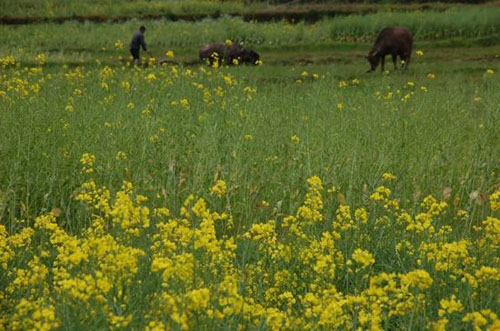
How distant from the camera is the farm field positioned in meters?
3.27

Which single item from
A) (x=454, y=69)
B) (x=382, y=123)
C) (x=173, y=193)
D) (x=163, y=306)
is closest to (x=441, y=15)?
(x=454, y=69)

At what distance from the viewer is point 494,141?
7.80m

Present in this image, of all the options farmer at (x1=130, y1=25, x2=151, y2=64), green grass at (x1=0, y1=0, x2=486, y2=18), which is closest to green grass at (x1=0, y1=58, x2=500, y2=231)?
farmer at (x1=130, y1=25, x2=151, y2=64)

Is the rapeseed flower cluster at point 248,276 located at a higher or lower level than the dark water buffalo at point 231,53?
higher

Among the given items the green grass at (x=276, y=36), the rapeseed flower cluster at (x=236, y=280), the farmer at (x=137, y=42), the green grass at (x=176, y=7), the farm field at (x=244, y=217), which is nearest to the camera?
the rapeseed flower cluster at (x=236, y=280)

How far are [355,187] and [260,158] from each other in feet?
4.15

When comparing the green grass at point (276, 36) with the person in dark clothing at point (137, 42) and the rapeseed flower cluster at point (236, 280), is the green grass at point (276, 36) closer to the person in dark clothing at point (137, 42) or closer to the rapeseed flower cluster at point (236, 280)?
the person in dark clothing at point (137, 42)

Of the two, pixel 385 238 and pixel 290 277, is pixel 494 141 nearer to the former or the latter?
pixel 385 238

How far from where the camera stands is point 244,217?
5.82 m

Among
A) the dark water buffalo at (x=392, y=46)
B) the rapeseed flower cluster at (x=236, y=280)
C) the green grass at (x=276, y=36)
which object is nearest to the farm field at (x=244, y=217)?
the rapeseed flower cluster at (x=236, y=280)

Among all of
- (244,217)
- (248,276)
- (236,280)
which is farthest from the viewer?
(244,217)

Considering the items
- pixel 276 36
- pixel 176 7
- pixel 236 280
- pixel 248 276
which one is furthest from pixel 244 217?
pixel 176 7

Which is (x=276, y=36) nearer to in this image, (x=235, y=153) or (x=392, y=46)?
(x=392, y=46)

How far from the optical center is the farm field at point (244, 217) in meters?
3.27
